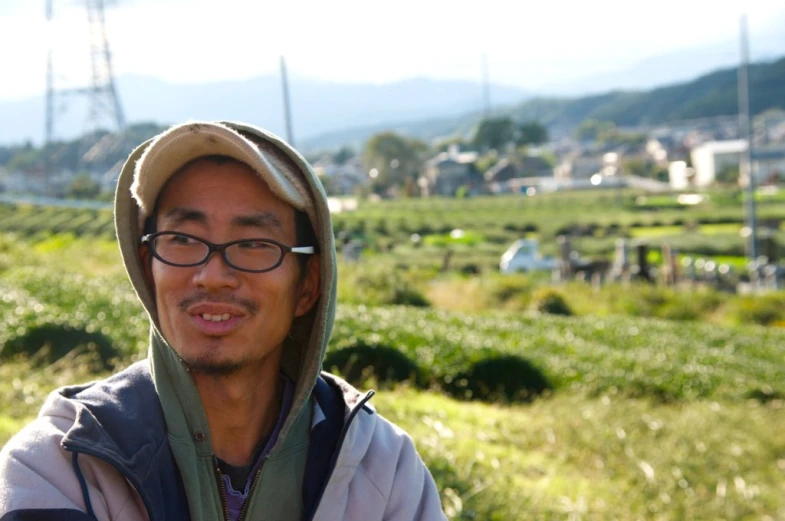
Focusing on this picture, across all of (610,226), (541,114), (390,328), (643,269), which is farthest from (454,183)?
(541,114)

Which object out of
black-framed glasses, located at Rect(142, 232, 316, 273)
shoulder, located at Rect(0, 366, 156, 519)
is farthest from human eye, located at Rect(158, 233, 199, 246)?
shoulder, located at Rect(0, 366, 156, 519)

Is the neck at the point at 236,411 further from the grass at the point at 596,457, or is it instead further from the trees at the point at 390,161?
the trees at the point at 390,161

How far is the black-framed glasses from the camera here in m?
1.89

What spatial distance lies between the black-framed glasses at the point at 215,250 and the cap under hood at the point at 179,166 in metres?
0.08

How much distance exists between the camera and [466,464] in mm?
5223

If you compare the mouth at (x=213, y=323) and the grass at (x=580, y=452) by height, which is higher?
the mouth at (x=213, y=323)

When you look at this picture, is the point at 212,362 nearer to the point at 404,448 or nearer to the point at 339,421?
the point at 339,421

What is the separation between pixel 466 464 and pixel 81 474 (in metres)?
3.77

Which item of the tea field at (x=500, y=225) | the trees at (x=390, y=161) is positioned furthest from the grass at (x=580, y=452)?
the trees at (x=390, y=161)

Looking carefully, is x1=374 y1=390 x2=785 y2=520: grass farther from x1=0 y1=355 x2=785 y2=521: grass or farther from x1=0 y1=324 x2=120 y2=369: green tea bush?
x1=0 y1=324 x2=120 y2=369: green tea bush

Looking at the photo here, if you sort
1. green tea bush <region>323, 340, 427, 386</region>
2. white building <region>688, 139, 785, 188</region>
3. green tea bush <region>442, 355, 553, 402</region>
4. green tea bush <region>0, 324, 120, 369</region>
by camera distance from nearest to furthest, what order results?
green tea bush <region>0, 324, 120, 369</region>, green tea bush <region>323, 340, 427, 386</region>, green tea bush <region>442, 355, 553, 402</region>, white building <region>688, 139, 785, 188</region>

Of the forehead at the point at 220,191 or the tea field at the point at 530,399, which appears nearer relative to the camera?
the forehead at the point at 220,191

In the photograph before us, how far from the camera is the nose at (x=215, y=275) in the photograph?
73.3 inches

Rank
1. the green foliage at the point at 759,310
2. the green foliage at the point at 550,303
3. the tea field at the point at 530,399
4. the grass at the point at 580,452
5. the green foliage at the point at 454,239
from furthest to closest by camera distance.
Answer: the green foliage at the point at 454,239 < the green foliage at the point at 759,310 < the green foliage at the point at 550,303 < the tea field at the point at 530,399 < the grass at the point at 580,452
